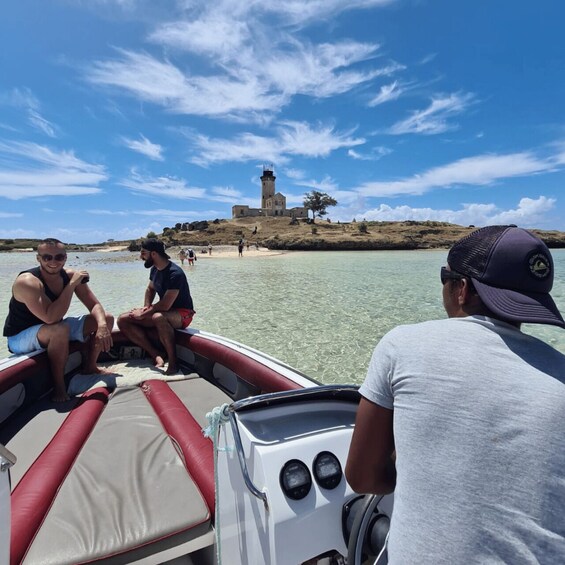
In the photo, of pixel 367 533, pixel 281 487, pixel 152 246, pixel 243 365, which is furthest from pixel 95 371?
pixel 367 533

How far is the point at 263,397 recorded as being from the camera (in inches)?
71.4

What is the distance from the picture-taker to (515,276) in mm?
1206

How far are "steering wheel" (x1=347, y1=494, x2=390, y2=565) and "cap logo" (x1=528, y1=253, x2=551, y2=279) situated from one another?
3.37 ft

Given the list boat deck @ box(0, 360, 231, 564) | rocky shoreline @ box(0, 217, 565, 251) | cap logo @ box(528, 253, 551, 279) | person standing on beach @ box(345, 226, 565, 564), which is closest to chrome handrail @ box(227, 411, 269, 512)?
person standing on beach @ box(345, 226, 565, 564)

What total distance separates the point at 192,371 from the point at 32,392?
178 centimetres

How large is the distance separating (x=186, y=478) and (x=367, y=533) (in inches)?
A: 57.9

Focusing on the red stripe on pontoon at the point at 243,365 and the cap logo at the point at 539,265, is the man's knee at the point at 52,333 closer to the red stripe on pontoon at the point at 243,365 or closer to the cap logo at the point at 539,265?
the red stripe on pontoon at the point at 243,365

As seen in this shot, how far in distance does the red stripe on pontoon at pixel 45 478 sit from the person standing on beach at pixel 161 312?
1485mm

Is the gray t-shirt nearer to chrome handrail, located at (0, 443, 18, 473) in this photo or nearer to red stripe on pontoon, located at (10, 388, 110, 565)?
chrome handrail, located at (0, 443, 18, 473)

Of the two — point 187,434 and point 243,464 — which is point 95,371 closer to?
point 187,434

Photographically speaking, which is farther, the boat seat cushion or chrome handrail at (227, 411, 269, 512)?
the boat seat cushion

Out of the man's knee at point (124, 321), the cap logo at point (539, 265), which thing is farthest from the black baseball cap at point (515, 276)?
the man's knee at point (124, 321)

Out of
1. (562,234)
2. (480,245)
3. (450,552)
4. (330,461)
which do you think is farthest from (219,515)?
(562,234)

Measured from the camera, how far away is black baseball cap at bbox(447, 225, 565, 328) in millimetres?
1170
